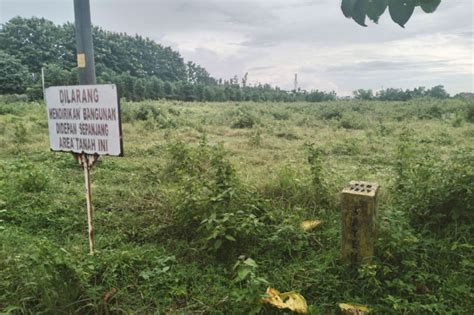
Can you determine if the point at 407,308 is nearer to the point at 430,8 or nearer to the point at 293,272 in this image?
the point at 293,272

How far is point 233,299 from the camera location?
6.63 ft

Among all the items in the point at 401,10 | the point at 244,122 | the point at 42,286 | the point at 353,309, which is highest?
the point at 401,10

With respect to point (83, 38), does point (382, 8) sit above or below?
below

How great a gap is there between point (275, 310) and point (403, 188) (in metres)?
1.88

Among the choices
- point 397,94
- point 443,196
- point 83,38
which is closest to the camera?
point 443,196

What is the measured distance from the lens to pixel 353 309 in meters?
1.87

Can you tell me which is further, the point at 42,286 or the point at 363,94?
the point at 363,94

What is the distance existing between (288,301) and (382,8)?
4.80ft

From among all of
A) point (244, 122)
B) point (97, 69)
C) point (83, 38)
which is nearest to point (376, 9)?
point (83, 38)

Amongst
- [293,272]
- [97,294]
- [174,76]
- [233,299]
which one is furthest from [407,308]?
[174,76]

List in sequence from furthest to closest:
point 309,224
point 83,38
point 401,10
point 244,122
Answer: point 244,122 < point 83,38 < point 309,224 < point 401,10

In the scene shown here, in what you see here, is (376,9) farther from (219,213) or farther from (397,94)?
(397,94)

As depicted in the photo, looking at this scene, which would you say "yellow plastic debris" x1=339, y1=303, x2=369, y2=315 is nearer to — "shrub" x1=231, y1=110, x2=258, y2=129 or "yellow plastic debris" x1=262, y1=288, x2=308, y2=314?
"yellow plastic debris" x1=262, y1=288, x2=308, y2=314

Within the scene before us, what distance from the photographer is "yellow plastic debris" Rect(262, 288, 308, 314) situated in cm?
189
